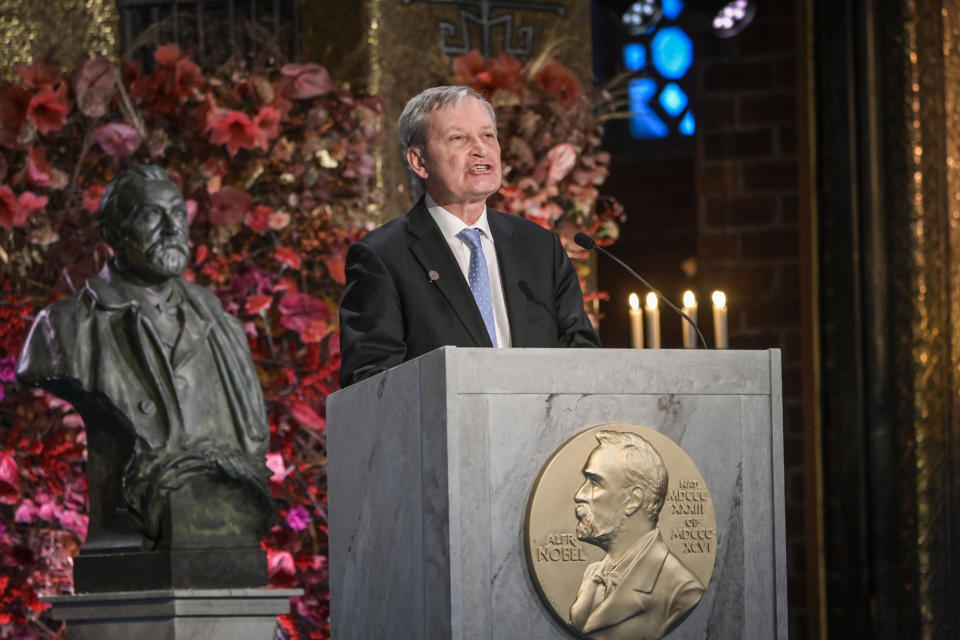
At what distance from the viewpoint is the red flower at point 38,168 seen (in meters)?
4.20

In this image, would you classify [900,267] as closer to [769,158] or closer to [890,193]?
[890,193]

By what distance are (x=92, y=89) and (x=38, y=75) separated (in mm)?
144

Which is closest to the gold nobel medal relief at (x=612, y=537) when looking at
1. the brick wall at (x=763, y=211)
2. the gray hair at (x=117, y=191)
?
the gray hair at (x=117, y=191)

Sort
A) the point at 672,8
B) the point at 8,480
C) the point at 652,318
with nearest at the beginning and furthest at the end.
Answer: the point at 652,318
the point at 8,480
the point at 672,8

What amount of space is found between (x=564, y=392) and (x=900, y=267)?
2669 millimetres

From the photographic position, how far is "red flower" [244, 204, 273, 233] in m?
4.28

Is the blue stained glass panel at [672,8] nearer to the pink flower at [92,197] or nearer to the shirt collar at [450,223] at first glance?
the pink flower at [92,197]

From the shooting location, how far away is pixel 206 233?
14.2 feet

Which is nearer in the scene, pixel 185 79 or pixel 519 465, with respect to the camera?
pixel 519 465

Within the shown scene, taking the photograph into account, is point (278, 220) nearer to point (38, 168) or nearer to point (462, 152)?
point (38, 168)

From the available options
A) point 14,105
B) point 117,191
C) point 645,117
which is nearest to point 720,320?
point 117,191

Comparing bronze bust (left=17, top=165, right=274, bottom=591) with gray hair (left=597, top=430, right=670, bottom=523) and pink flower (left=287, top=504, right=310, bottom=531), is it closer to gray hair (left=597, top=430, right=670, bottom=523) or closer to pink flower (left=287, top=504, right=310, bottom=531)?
pink flower (left=287, top=504, right=310, bottom=531)

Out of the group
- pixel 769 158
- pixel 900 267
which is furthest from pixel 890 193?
pixel 769 158

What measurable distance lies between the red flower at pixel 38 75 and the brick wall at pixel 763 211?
2135 millimetres
